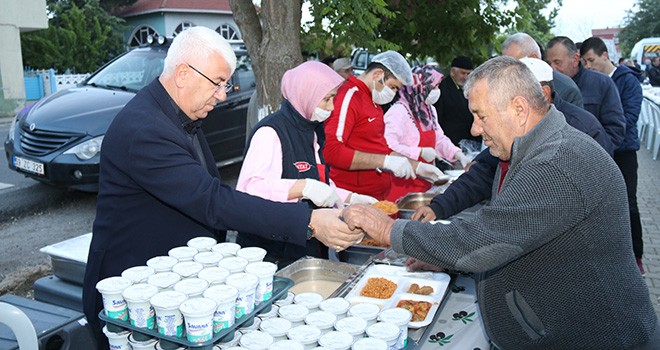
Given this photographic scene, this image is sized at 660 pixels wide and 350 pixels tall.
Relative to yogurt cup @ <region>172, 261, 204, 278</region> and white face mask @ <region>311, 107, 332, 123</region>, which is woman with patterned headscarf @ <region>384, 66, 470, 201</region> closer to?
white face mask @ <region>311, 107, 332, 123</region>

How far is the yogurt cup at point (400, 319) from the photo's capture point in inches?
77.5

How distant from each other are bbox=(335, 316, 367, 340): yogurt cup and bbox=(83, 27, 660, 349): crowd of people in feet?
1.03

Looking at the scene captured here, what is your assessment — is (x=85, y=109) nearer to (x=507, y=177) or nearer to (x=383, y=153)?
(x=383, y=153)

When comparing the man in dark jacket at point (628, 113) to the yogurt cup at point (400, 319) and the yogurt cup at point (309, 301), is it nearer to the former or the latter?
the yogurt cup at point (400, 319)

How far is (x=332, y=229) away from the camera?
2.46m

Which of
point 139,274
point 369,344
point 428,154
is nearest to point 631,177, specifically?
point 428,154

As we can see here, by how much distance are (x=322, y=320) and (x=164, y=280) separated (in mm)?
558

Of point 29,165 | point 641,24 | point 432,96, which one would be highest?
point 641,24

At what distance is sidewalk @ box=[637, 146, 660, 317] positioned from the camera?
5195 mm

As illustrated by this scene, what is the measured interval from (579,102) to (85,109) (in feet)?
18.5

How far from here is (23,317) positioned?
1591 millimetres

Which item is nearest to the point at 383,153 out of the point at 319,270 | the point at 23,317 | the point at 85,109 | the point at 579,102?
the point at 579,102

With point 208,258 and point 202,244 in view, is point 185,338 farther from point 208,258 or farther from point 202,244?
point 202,244

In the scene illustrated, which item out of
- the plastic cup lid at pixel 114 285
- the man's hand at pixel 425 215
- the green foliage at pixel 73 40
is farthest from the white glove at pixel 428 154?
the green foliage at pixel 73 40
